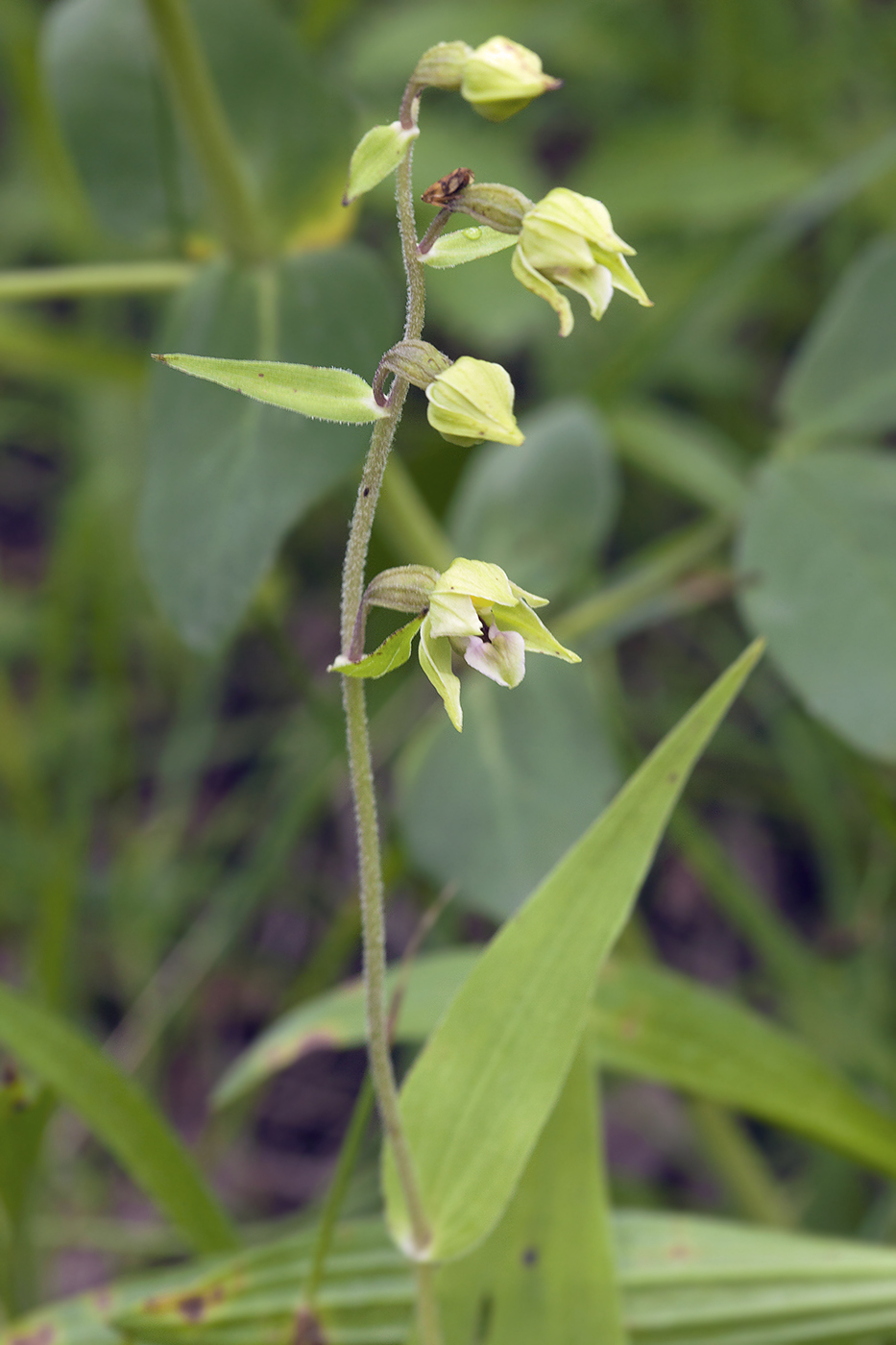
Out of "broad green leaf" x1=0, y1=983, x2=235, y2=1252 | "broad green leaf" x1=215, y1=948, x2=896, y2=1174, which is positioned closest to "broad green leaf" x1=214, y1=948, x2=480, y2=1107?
"broad green leaf" x1=215, y1=948, x2=896, y2=1174

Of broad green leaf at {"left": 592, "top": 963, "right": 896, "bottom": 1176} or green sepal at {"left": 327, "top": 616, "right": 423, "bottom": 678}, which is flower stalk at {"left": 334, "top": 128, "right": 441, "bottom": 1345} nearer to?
green sepal at {"left": 327, "top": 616, "right": 423, "bottom": 678}

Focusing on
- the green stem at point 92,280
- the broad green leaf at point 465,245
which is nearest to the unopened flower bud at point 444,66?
the broad green leaf at point 465,245

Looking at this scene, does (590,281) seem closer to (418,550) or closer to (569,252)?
(569,252)

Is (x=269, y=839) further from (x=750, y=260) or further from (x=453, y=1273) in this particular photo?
(x=750, y=260)

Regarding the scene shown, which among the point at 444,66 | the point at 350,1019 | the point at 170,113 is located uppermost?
the point at 170,113

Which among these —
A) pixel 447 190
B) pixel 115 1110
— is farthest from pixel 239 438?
pixel 115 1110

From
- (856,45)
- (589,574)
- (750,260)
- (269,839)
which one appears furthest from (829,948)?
(856,45)
